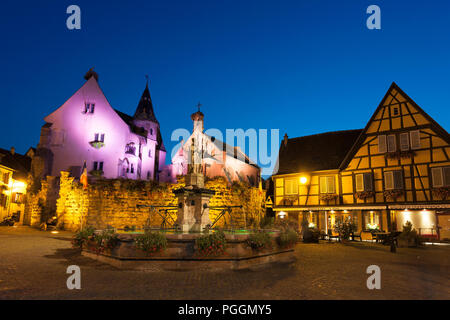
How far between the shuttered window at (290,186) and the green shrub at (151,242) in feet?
56.9

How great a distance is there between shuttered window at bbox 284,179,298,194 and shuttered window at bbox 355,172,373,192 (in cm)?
463

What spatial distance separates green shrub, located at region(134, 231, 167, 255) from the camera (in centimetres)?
849

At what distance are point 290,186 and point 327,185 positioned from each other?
2.96m

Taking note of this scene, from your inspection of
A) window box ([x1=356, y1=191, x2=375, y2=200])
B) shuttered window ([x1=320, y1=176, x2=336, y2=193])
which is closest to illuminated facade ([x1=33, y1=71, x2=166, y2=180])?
shuttered window ([x1=320, y1=176, x2=336, y2=193])

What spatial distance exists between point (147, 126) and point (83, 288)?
31.1 meters

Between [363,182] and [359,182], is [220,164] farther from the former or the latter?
[363,182]

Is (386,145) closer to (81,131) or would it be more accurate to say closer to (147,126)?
(147,126)

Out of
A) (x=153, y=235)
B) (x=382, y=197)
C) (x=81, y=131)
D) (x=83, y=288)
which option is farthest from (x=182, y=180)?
(x=83, y=288)

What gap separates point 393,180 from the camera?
20.5 m

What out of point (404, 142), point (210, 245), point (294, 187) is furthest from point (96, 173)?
point (404, 142)

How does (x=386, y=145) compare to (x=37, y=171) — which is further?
(x=37, y=171)

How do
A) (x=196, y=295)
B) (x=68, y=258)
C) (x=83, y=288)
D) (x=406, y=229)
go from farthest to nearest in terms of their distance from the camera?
(x=406, y=229) → (x=68, y=258) → (x=83, y=288) → (x=196, y=295)

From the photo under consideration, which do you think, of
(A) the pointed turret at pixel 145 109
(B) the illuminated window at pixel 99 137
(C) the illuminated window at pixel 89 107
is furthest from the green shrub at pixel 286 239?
(A) the pointed turret at pixel 145 109

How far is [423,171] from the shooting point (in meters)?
19.6
